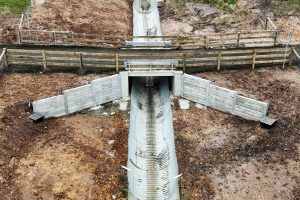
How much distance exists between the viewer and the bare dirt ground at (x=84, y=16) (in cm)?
3831

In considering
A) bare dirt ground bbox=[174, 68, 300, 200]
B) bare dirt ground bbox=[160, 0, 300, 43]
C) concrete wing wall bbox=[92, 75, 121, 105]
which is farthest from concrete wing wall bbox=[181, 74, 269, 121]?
bare dirt ground bbox=[160, 0, 300, 43]

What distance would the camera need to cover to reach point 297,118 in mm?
27641

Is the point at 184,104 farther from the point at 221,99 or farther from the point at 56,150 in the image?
the point at 56,150

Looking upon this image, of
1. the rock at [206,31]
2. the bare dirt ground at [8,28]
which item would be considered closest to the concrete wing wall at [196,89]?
the rock at [206,31]

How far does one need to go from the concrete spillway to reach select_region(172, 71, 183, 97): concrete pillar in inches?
38.4

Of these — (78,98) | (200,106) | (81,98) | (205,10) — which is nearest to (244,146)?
(200,106)

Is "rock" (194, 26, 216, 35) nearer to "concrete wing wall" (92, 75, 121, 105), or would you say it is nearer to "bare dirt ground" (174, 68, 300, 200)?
"bare dirt ground" (174, 68, 300, 200)

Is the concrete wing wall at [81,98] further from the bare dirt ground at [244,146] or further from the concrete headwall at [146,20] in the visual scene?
the concrete headwall at [146,20]

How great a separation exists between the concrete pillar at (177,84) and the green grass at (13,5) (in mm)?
16956

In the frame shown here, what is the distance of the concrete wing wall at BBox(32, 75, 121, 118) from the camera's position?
2809cm

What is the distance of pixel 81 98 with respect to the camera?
95.6 ft

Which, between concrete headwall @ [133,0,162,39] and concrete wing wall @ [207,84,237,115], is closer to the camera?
concrete wing wall @ [207,84,237,115]

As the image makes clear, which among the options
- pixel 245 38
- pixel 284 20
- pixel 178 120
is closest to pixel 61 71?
pixel 178 120

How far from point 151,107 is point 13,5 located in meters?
20.3
